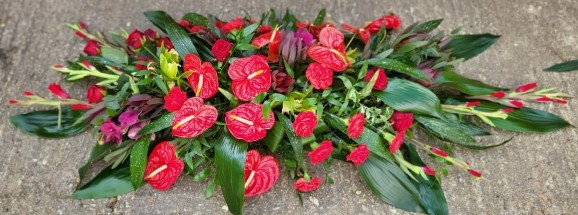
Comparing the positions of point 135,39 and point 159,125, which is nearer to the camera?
point 159,125

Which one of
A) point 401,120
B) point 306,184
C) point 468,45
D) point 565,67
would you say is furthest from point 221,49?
point 565,67

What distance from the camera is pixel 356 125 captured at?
1.45 meters

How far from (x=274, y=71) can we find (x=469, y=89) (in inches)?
23.3

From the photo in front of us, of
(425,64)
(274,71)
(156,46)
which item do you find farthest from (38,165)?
(425,64)

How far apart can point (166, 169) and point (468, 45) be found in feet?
3.36

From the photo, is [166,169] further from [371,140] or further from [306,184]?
[371,140]

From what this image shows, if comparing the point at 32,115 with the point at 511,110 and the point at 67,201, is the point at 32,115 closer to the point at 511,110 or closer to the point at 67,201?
the point at 67,201

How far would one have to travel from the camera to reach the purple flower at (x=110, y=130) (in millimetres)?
1466

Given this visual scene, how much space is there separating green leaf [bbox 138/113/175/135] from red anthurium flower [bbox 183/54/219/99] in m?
0.10

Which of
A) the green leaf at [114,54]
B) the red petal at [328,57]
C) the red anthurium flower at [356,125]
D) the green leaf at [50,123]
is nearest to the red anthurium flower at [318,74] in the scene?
the red petal at [328,57]

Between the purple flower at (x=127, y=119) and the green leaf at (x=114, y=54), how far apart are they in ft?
0.80

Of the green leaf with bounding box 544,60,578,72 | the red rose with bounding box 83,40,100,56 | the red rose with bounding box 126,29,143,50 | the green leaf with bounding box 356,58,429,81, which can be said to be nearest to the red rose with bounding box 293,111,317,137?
the green leaf with bounding box 356,58,429,81

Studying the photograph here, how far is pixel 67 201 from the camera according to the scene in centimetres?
152

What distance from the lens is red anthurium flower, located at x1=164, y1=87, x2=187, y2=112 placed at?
4.69 feet
